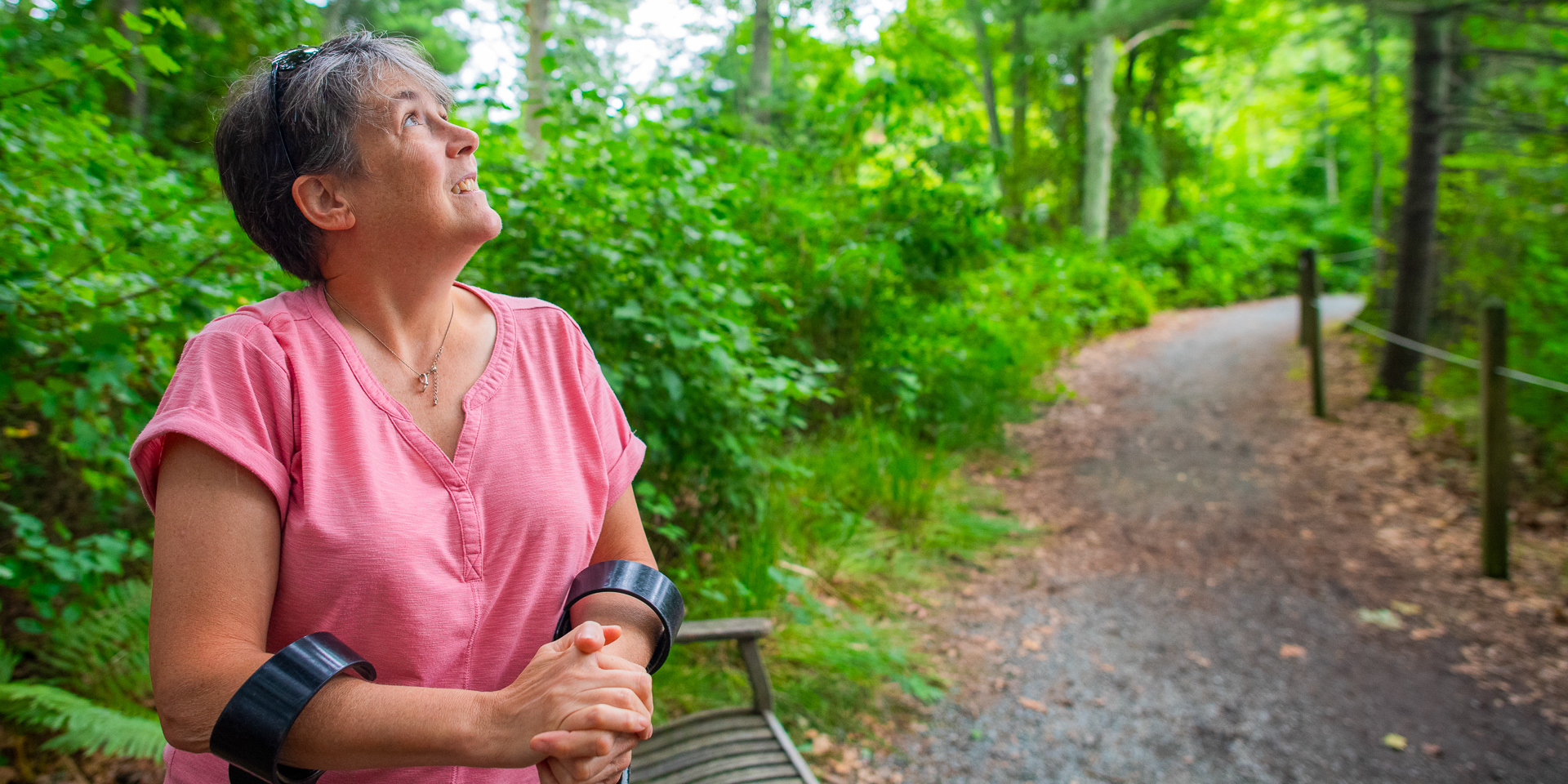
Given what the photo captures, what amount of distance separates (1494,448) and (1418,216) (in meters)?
3.25

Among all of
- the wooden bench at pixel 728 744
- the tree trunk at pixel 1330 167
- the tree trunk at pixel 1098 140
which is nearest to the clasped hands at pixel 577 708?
the wooden bench at pixel 728 744

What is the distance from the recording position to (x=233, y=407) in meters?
1.05

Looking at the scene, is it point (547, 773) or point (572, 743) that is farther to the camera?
point (547, 773)

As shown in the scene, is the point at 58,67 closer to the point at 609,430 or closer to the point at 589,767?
the point at 609,430

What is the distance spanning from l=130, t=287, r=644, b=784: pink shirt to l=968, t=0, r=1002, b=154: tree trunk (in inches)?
512

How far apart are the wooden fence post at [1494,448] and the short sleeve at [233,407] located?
5.17 meters

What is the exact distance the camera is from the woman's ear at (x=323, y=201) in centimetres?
120

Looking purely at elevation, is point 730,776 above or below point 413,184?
below

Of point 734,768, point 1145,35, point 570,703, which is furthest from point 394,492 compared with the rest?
point 1145,35

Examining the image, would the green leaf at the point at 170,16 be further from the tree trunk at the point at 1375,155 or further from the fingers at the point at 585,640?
the tree trunk at the point at 1375,155

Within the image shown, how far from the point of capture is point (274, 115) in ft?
3.91

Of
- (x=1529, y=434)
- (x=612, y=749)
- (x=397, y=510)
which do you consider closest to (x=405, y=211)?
(x=397, y=510)

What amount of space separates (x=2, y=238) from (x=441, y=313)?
64.4 inches

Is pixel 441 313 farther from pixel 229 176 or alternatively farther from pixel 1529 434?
→ pixel 1529 434
